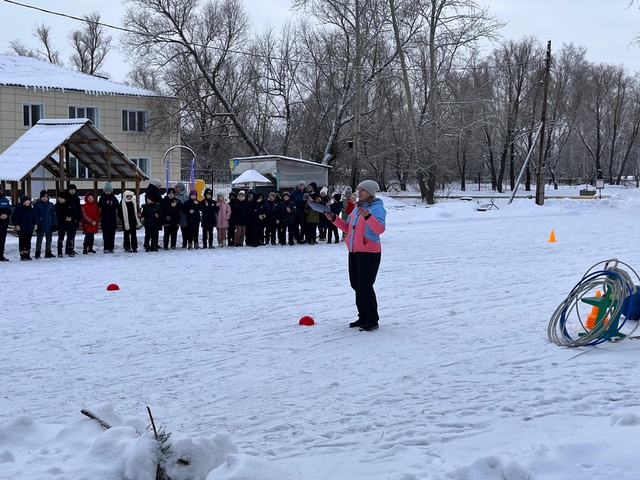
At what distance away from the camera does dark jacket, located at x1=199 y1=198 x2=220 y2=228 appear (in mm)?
20875

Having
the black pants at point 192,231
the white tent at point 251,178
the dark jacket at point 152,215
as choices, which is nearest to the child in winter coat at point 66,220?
the dark jacket at point 152,215

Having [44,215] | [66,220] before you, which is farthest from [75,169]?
[44,215]

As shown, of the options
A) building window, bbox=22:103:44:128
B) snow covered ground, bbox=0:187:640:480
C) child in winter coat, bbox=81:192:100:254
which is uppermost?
building window, bbox=22:103:44:128

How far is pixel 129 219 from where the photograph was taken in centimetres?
1955

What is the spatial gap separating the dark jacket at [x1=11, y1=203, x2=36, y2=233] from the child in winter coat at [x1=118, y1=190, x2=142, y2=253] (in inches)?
99.1

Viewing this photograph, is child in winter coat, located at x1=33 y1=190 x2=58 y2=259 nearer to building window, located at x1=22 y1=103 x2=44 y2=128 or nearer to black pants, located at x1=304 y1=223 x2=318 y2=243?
black pants, located at x1=304 y1=223 x2=318 y2=243

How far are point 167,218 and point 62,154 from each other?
16.3ft

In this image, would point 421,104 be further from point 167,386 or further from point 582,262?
point 167,386

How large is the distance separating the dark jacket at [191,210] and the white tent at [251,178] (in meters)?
9.69

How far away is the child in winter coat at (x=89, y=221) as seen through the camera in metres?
19.0

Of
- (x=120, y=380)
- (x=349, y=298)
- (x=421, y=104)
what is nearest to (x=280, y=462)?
(x=120, y=380)

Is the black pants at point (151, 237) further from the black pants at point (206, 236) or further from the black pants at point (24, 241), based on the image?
the black pants at point (24, 241)

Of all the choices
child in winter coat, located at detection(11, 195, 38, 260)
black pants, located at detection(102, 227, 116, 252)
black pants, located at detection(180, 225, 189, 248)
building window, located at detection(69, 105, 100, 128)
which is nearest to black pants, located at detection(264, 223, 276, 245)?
black pants, located at detection(180, 225, 189, 248)

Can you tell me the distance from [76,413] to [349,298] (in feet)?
21.1
